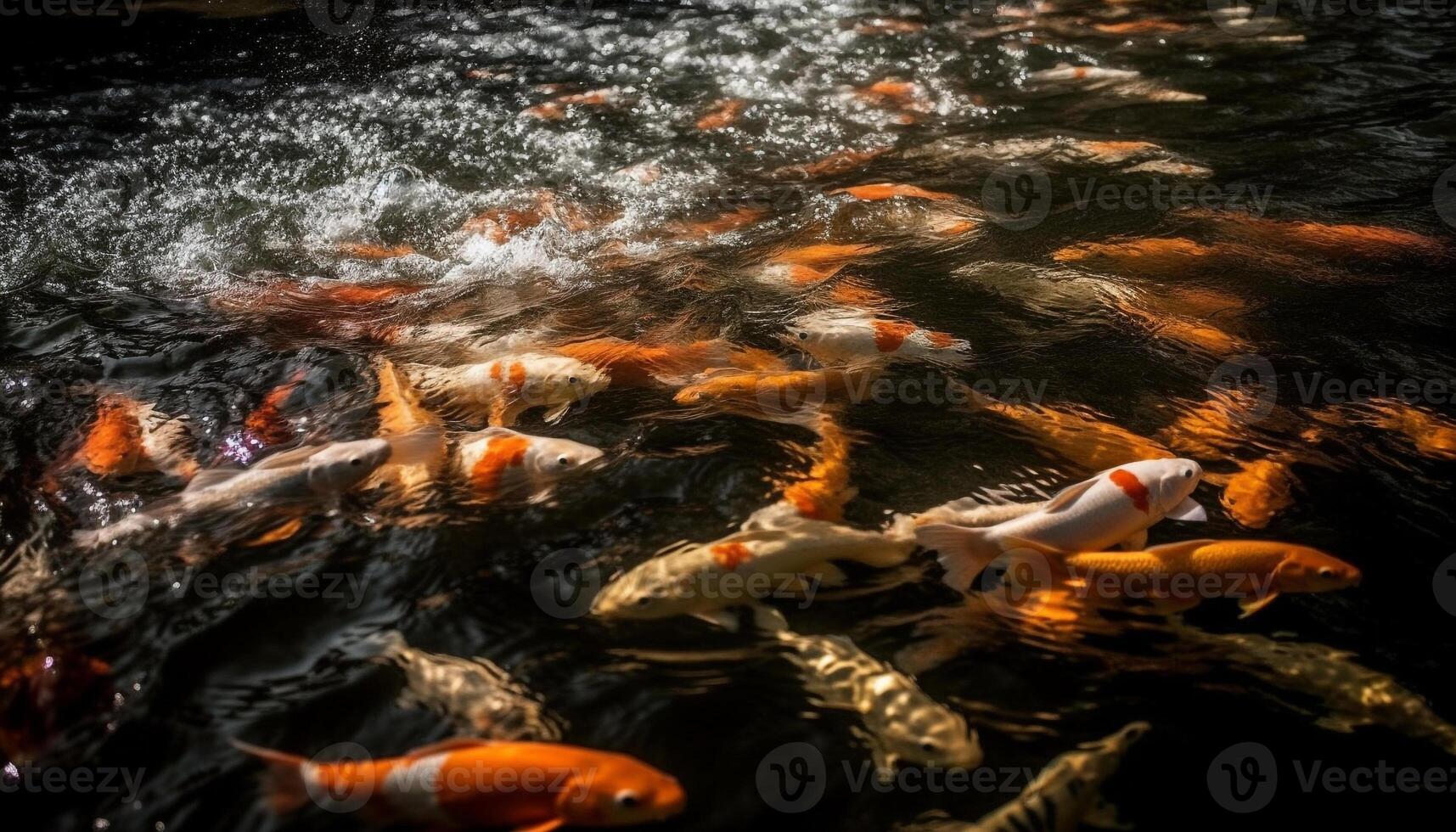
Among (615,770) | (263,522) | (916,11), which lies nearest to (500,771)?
(615,770)

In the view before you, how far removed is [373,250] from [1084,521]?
4661mm

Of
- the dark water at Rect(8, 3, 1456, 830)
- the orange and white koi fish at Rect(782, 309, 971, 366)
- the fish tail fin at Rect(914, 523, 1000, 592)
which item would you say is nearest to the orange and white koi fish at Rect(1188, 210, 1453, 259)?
the dark water at Rect(8, 3, 1456, 830)

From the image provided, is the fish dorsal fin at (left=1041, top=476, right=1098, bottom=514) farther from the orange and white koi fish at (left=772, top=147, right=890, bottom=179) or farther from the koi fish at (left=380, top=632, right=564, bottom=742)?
the orange and white koi fish at (left=772, top=147, right=890, bottom=179)

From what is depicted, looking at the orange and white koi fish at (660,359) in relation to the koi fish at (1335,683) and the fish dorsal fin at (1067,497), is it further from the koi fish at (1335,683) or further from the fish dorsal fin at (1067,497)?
the koi fish at (1335,683)

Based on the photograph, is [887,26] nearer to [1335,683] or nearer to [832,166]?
[832,166]

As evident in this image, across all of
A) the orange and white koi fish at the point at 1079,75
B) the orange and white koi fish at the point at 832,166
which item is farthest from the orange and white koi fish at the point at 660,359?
the orange and white koi fish at the point at 1079,75

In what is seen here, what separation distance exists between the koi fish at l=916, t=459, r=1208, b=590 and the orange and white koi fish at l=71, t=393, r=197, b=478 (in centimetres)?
282

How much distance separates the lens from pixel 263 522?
3.33m

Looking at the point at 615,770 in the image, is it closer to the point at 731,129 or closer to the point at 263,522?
the point at 263,522

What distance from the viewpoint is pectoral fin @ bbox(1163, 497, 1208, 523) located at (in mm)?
3035

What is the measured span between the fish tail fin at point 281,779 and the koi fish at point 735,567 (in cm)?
90

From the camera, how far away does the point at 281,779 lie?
7.98ft

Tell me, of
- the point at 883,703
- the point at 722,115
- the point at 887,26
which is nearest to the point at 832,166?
the point at 722,115

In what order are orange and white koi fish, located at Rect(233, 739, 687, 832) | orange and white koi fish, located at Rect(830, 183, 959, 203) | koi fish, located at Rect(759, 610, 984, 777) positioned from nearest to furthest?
orange and white koi fish, located at Rect(233, 739, 687, 832) → koi fish, located at Rect(759, 610, 984, 777) → orange and white koi fish, located at Rect(830, 183, 959, 203)
